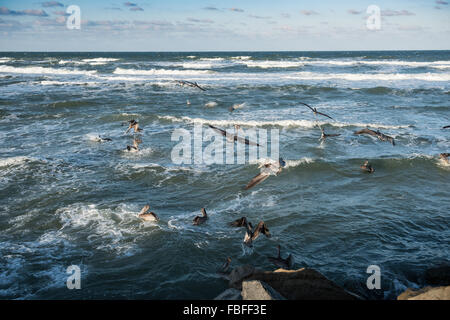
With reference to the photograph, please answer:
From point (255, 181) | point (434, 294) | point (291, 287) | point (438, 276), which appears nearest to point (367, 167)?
point (438, 276)

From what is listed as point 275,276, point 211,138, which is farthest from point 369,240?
point 211,138

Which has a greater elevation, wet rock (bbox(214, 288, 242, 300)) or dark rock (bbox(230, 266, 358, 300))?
dark rock (bbox(230, 266, 358, 300))

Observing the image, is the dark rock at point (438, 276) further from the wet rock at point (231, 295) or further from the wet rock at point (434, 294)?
the wet rock at point (231, 295)

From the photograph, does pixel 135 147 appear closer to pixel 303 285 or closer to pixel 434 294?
pixel 303 285

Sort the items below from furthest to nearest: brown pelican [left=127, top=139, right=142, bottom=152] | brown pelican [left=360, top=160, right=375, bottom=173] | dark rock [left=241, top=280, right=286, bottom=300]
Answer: brown pelican [left=127, top=139, right=142, bottom=152]
brown pelican [left=360, top=160, right=375, bottom=173]
dark rock [left=241, top=280, right=286, bottom=300]

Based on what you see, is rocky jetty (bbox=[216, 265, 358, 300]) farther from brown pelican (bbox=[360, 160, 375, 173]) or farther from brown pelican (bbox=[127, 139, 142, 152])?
brown pelican (bbox=[127, 139, 142, 152])

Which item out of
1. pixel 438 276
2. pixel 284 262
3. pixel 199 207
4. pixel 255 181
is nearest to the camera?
pixel 438 276

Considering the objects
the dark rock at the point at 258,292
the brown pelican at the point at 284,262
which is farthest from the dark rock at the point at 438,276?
the dark rock at the point at 258,292

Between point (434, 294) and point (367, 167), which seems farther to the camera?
point (367, 167)

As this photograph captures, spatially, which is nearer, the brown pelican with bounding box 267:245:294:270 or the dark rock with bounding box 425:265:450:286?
the dark rock with bounding box 425:265:450:286

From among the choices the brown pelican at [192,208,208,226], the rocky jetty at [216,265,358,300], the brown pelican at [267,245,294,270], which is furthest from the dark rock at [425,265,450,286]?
the brown pelican at [192,208,208,226]

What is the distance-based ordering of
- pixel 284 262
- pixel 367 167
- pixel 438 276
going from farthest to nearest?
pixel 367 167 < pixel 284 262 < pixel 438 276

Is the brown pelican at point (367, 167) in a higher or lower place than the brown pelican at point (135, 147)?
lower

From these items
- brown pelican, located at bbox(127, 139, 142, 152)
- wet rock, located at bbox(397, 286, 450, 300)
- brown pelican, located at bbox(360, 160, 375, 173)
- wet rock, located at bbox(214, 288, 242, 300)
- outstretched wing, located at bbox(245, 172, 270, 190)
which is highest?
outstretched wing, located at bbox(245, 172, 270, 190)
